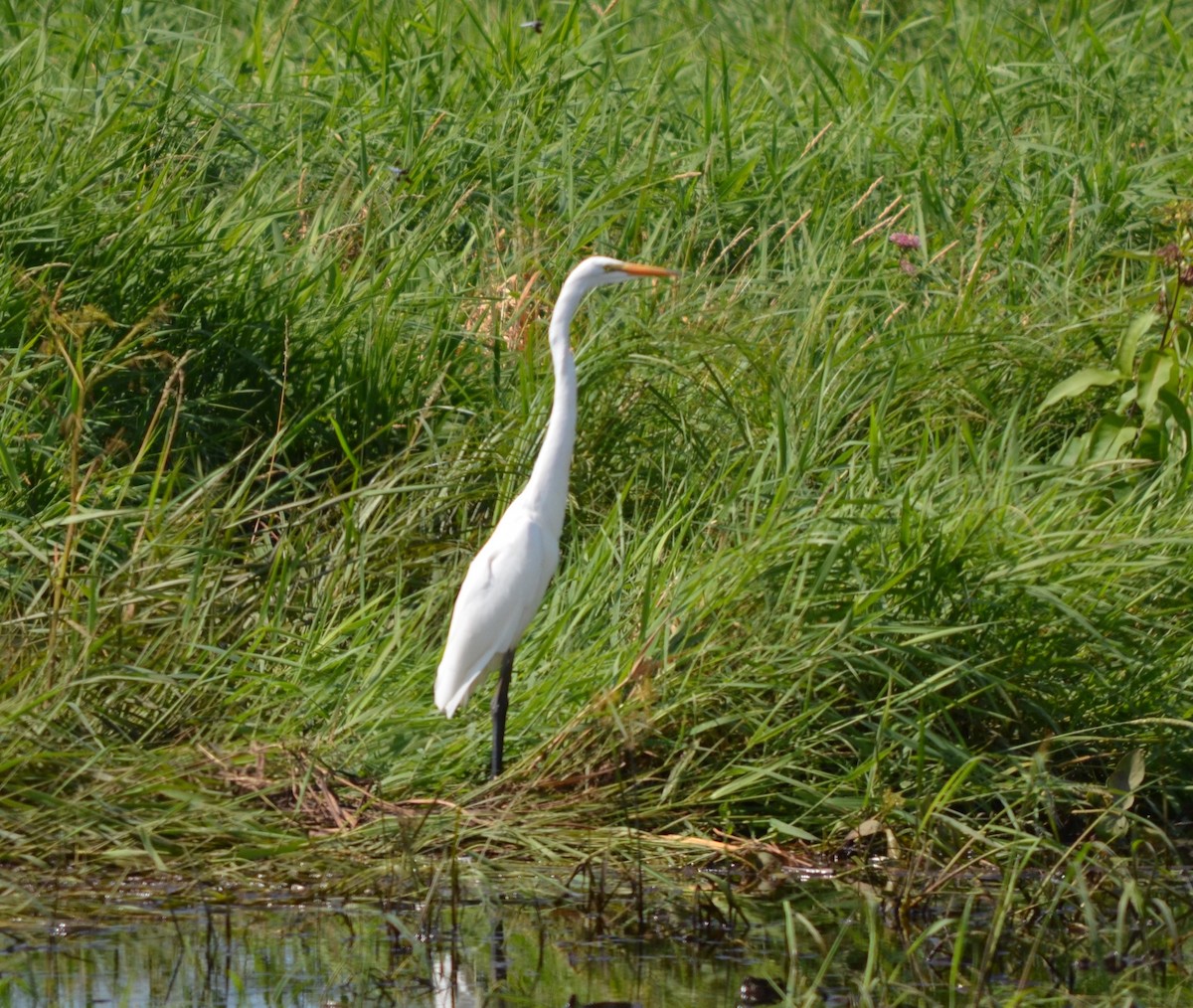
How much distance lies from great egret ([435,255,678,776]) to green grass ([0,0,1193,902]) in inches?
7.0

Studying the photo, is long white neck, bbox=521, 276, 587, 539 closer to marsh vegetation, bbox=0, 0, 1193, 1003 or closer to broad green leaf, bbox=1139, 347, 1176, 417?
marsh vegetation, bbox=0, 0, 1193, 1003

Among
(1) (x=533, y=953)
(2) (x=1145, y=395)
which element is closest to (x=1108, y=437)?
(2) (x=1145, y=395)

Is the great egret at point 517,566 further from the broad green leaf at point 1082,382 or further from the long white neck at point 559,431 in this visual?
the broad green leaf at point 1082,382

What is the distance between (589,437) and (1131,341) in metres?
1.38

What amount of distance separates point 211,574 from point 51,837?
0.90 m

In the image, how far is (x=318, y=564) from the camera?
14.7ft

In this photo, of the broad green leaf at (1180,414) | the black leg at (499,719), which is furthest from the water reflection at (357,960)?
the broad green leaf at (1180,414)

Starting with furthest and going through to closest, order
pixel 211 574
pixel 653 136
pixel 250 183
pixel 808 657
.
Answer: pixel 653 136 < pixel 250 183 < pixel 211 574 < pixel 808 657

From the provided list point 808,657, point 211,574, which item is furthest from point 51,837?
point 808,657

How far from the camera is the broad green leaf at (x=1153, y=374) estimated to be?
447 cm

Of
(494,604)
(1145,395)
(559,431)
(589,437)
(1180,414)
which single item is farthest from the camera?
(589,437)

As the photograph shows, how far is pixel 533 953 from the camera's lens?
3184 mm

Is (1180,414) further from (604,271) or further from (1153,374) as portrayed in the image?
(604,271)

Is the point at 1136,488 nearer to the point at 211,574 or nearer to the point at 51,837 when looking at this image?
the point at 211,574
